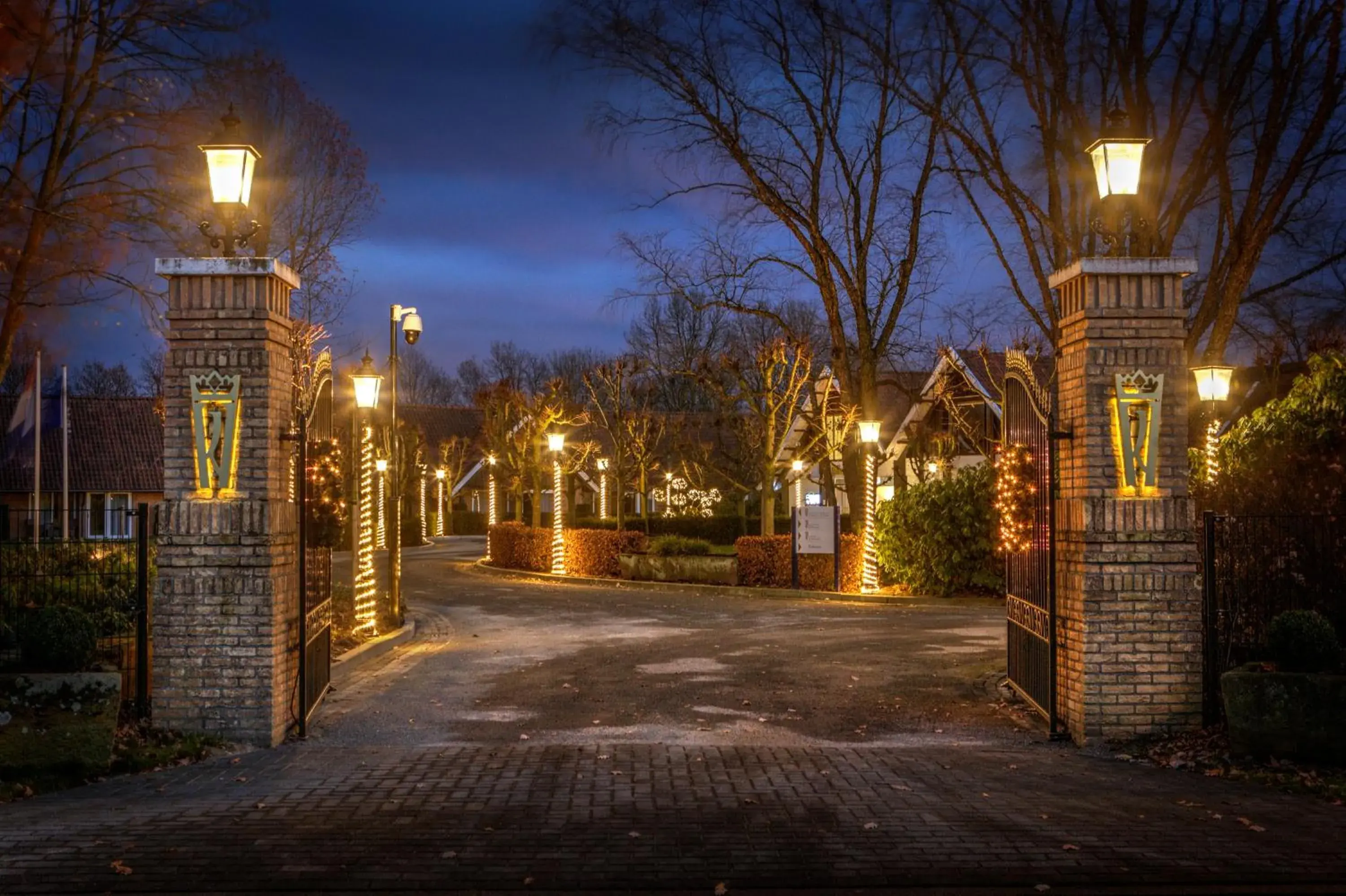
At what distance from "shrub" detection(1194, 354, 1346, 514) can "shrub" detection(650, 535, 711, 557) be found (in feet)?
57.8

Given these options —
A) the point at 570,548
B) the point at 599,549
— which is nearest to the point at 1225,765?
the point at 599,549

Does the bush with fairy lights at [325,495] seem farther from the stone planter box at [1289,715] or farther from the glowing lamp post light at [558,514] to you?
the glowing lamp post light at [558,514]

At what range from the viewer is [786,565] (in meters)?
26.3

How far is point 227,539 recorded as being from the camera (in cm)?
896

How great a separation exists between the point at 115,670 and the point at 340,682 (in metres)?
4.27

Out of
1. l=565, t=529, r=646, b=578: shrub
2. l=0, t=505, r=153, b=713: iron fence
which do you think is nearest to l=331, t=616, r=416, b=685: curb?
l=0, t=505, r=153, b=713: iron fence

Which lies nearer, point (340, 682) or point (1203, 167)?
point (340, 682)

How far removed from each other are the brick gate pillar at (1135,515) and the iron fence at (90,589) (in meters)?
7.13

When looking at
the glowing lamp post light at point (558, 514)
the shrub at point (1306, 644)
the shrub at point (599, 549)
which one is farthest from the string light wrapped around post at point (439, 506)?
the shrub at point (1306, 644)

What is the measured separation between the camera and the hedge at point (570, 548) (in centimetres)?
3039

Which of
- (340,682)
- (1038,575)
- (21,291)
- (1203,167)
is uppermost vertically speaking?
(1203,167)

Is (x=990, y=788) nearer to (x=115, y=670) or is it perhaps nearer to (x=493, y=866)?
(x=493, y=866)

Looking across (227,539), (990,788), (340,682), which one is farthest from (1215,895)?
(340,682)

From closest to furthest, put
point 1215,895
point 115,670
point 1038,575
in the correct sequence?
1. point 1215,895
2. point 115,670
3. point 1038,575
